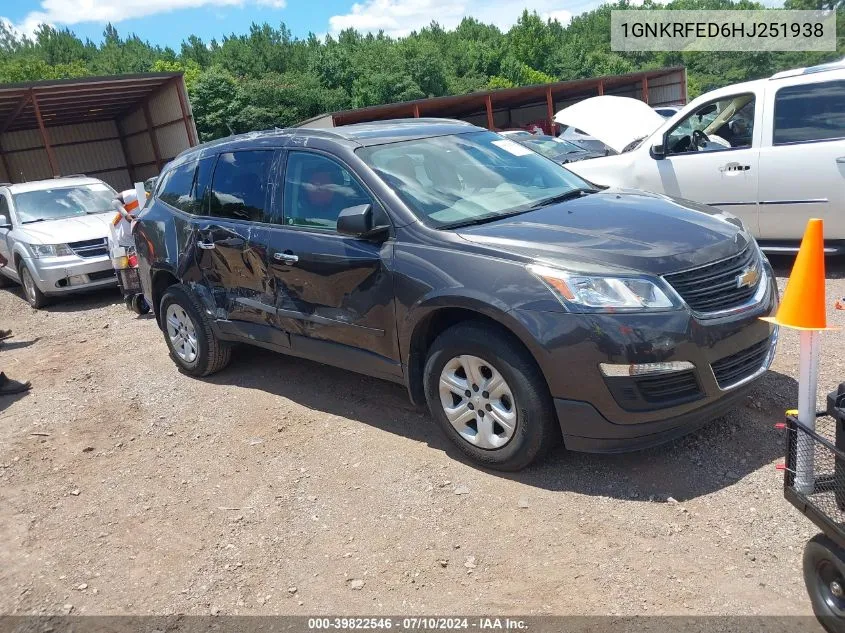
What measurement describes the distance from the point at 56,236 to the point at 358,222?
24.8 feet

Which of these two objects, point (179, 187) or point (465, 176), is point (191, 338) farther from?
point (465, 176)

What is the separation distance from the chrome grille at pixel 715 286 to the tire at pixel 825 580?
4.12 ft

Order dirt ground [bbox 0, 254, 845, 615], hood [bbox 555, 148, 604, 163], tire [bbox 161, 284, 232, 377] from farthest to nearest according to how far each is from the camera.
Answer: hood [bbox 555, 148, 604, 163]
tire [bbox 161, 284, 232, 377]
dirt ground [bbox 0, 254, 845, 615]

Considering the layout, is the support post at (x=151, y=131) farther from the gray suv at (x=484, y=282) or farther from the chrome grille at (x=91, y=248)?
the gray suv at (x=484, y=282)

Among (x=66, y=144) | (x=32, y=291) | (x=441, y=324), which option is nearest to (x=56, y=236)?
(x=32, y=291)

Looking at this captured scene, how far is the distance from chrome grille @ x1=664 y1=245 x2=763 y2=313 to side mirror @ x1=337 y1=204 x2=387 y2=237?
1.61 metres

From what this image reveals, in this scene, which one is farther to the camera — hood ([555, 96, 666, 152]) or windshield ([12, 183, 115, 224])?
windshield ([12, 183, 115, 224])

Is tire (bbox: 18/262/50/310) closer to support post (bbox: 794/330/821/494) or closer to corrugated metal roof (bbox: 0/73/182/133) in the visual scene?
corrugated metal roof (bbox: 0/73/182/133)

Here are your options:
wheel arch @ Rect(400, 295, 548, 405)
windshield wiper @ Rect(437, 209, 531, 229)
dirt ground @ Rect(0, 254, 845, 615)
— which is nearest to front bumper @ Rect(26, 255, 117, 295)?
dirt ground @ Rect(0, 254, 845, 615)

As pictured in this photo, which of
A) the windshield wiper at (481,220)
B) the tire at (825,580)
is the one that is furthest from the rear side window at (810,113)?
the tire at (825,580)

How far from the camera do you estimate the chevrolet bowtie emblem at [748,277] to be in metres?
3.66

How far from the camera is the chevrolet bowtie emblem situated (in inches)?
144

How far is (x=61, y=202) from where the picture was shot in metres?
11.0

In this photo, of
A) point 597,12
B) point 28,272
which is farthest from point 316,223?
point 597,12
